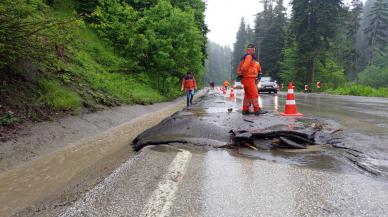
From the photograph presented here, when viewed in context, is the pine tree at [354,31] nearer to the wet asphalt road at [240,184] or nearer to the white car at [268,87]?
the white car at [268,87]

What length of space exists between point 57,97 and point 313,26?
109 feet

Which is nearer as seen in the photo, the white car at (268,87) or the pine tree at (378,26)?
the white car at (268,87)

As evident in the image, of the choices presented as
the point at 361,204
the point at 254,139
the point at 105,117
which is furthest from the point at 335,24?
the point at 361,204

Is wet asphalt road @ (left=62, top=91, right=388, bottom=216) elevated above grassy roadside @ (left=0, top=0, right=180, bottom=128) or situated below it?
below

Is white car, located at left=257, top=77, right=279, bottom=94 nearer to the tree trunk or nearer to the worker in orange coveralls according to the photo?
the tree trunk

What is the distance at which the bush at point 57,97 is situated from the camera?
8.48 metres

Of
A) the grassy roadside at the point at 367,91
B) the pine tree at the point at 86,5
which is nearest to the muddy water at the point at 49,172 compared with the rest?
the pine tree at the point at 86,5

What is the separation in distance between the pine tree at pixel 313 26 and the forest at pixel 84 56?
15058mm

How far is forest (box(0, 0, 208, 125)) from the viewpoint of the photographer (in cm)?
661

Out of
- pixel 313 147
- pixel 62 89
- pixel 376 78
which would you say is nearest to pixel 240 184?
pixel 313 147

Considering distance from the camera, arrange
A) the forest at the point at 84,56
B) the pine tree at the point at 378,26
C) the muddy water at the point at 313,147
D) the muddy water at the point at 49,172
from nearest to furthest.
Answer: the muddy water at the point at 49,172
the muddy water at the point at 313,147
the forest at the point at 84,56
the pine tree at the point at 378,26

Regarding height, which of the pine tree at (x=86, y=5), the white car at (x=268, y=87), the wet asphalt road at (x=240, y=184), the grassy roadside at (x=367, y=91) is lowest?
the wet asphalt road at (x=240, y=184)

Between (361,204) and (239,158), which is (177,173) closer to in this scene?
(239,158)

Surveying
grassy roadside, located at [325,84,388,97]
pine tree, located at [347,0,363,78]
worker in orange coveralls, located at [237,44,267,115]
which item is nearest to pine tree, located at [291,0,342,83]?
grassy roadside, located at [325,84,388,97]
